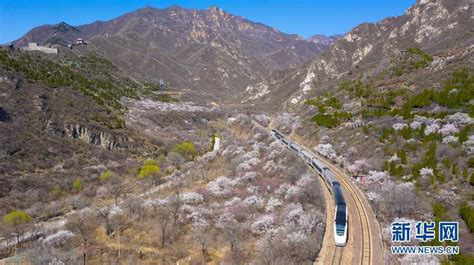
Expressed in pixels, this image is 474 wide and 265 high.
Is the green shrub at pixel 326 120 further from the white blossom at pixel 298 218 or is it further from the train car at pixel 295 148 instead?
the white blossom at pixel 298 218

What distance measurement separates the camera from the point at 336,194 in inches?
1323

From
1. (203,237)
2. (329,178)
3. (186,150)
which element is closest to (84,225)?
(203,237)

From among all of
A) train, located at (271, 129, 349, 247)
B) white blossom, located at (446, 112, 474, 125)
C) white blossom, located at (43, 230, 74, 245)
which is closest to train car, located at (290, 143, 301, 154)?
train, located at (271, 129, 349, 247)

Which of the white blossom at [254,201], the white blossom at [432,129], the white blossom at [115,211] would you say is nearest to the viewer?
the white blossom at [115,211]

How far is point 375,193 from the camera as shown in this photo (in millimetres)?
34469

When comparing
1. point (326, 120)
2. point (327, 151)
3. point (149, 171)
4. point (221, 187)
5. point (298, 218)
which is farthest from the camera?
point (326, 120)

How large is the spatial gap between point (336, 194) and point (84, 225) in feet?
80.9

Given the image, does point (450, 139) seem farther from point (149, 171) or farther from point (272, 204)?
point (149, 171)

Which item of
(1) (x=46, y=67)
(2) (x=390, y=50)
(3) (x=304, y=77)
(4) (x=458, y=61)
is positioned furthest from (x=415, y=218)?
(3) (x=304, y=77)

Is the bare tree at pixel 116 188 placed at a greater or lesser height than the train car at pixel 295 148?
lesser

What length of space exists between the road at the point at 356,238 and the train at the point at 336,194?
60 cm

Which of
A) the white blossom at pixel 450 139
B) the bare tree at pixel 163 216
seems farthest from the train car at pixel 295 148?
the bare tree at pixel 163 216

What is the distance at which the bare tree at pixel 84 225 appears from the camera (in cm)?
3328

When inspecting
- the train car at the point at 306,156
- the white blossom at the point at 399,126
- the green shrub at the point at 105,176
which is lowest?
the green shrub at the point at 105,176
